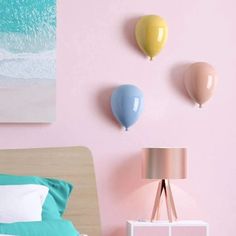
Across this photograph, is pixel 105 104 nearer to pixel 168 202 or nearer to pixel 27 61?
pixel 27 61

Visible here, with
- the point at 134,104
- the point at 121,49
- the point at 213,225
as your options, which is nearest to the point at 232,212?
the point at 213,225

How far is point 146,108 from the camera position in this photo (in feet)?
12.2

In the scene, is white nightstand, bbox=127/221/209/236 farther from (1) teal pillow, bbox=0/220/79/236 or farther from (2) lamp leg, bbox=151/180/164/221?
(1) teal pillow, bbox=0/220/79/236

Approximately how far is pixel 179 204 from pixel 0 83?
1.15m

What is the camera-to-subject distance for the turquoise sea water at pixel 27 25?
11.5 feet

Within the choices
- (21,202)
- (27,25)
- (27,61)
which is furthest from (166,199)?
(27,25)

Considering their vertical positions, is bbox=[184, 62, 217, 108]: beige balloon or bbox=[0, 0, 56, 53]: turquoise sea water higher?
bbox=[0, 0, 56, 53]: turquoise sea water

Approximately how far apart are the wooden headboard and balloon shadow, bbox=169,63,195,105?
609mm

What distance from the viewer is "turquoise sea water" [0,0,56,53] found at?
11.5 ft

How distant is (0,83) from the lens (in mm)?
3484

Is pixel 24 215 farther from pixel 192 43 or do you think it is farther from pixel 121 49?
pixel 192 43

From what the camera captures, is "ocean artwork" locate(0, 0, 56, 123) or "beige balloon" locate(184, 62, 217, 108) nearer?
"ocean artwork" locate(0, 0, 56, 123)

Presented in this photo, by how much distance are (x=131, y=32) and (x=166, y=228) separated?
1.05m

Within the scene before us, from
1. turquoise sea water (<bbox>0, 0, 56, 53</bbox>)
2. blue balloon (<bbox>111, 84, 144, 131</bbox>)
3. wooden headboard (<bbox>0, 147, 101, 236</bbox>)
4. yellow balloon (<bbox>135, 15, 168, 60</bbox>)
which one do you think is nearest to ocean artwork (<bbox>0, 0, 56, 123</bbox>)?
turquoise sea water (<bbox>0, 0, 56, 53</bbox>)
